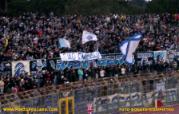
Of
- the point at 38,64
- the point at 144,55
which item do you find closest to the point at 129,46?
the point at 38,64

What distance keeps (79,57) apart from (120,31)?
7.30 metres

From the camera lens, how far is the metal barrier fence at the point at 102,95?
22.7 m

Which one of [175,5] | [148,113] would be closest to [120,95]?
[148,113]

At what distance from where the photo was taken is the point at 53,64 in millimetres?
31094

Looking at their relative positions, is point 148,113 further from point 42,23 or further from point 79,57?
point 42,23

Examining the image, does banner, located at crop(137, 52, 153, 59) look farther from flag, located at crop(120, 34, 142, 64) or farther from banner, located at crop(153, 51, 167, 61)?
flag, located at crop(120, 34, 142, 64)

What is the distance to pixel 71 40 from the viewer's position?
3541 cm

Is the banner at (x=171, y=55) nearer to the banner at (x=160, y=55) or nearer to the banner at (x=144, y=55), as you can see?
the banner at (x=160, y=55)

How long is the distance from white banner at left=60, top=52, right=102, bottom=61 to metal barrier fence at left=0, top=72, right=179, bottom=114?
2.45 m

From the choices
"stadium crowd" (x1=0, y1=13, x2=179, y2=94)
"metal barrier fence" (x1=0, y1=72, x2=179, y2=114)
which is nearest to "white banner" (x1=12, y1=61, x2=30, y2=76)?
"stadium crowd" (x1=0, y1=13, x2=179, y2=94)

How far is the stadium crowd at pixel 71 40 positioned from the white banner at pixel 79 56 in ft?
1.99

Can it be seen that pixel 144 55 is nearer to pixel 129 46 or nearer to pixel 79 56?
pixel 79 56

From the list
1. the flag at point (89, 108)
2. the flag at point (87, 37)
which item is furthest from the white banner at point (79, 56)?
the flag at point (89, 108)

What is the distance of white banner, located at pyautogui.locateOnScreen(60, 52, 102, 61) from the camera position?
31.9 meters
